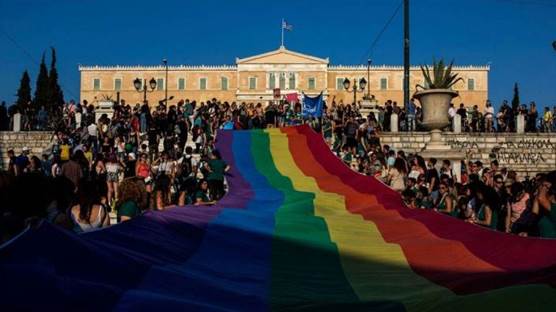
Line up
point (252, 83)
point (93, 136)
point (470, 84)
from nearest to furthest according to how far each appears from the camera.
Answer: point (93, 136) → point (470, 84) → point (252, 83)

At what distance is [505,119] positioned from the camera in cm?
2547

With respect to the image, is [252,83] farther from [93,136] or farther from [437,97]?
[437,97]

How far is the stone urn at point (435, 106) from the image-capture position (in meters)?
18.1

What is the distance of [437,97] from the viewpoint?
1811 centimetres

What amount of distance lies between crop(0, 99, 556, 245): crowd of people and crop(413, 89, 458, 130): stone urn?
45.9 inches

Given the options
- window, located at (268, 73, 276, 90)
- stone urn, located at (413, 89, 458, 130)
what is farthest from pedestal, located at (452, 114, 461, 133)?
window, located at (268, 73, 276, 90)

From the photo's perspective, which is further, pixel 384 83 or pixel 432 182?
pixel 384 83

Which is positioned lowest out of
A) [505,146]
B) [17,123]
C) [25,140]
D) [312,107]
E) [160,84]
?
[505,146]

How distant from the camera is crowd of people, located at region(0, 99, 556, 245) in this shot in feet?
22.3

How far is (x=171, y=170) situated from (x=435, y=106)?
7442 mm

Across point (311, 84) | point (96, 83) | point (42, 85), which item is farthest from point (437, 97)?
point (96, 83)

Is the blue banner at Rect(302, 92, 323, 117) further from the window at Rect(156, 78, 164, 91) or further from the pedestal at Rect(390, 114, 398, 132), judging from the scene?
the window at Rect(156, 78, 164, 91)

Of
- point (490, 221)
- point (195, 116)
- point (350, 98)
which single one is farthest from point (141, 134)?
point (350, 98)

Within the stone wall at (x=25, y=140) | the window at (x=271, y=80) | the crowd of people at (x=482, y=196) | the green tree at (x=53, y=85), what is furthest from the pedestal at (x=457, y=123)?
the window at (x=271, y=80)
